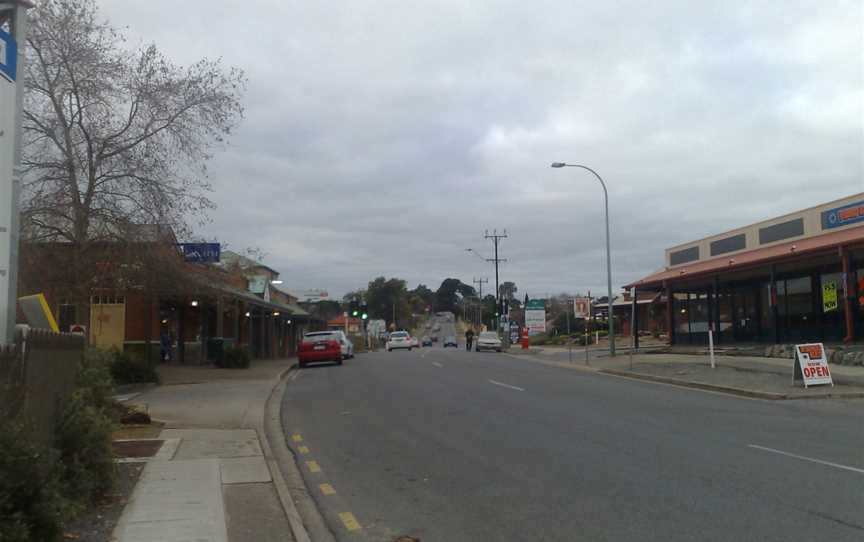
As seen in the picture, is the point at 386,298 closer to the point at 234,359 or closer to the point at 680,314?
the point at 680,314

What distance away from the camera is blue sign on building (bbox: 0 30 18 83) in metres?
6.94

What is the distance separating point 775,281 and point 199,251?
72.6 feet

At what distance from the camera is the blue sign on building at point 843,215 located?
27.5 m

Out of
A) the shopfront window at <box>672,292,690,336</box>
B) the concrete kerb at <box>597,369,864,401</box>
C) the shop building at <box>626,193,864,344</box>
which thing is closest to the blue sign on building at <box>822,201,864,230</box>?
the shop building at <box>626,193,864,344</box>

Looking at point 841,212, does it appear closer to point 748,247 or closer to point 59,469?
point 748,247

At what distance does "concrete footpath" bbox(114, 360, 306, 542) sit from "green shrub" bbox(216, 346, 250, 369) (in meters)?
13.6

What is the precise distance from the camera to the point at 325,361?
34.9 metres

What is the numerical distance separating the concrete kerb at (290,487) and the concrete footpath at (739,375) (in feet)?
37.4

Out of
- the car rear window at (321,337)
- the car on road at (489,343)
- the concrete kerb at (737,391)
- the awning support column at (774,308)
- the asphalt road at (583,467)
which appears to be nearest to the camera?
the asphalt road at (583,467)

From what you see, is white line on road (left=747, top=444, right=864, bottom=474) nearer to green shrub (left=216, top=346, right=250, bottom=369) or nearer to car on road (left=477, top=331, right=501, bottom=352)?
green shrub (left=216, top=346, right=250, bottom=369)

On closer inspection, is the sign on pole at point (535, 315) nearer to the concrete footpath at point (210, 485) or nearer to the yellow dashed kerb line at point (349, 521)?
the concrete footpath at point (210, 485)

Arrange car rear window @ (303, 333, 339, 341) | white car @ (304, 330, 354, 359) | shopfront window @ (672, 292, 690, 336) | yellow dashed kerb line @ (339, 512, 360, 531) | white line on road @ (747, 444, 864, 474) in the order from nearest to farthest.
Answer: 1. yellow dashed kerb line @ (339, 512, 360, 531)
2. white line on road @ (747, 444, 864, 474)
3. car rear window @ (303, 333, 339, 341)
4. white car @ (304, 330, 354, 359)
5. shopfront window @ (672, 292, 690, 336)

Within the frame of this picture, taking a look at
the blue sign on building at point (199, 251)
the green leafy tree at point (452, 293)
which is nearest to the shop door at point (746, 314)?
the blue sign on building at point (199, 251)

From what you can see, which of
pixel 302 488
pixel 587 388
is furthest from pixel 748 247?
pixel 302 488
